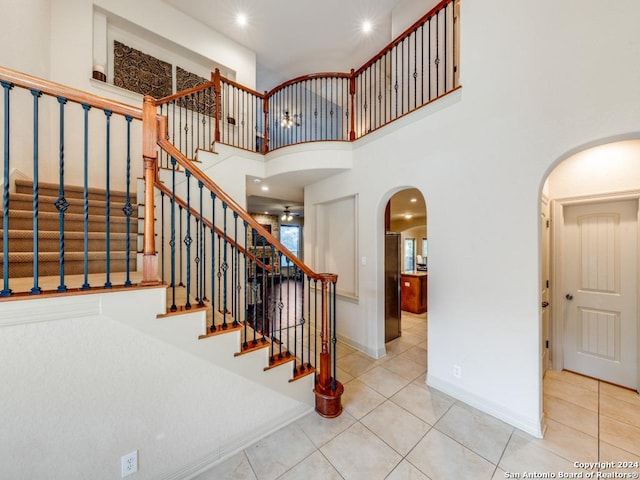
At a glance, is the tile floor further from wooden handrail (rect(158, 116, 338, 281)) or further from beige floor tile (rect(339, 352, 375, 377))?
wooden handrail (rect(158, 116, 338, 281))

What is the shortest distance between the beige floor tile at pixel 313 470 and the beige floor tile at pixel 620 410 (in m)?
2.46

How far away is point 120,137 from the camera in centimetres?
370

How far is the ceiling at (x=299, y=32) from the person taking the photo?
12.9 feet

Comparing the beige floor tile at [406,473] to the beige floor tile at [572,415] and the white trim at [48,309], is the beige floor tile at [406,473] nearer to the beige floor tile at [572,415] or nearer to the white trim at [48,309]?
the beige floor tile at [572,415]

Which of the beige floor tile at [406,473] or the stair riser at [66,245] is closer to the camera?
the beige floor tile at [406,473]

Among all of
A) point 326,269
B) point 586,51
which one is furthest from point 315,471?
point 586,51

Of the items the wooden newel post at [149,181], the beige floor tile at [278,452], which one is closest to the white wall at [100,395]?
the wooden newel post at [149,181]

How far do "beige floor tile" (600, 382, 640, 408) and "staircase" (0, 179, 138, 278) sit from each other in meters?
4.39

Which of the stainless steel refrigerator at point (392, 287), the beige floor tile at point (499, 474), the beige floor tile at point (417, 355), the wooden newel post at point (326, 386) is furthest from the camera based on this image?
the stainless steel refrigerator at point (392, 287)

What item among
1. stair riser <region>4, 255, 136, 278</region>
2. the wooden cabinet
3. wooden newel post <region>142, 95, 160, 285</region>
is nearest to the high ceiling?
wooden newel post <region>142, 95, 160, 285</region>

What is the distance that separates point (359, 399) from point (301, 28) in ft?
19.0

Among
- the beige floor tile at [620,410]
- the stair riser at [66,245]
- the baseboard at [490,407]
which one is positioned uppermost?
the stair riser at [66,245]

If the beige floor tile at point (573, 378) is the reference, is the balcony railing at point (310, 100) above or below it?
above

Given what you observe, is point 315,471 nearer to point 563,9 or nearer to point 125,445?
point 125,445
